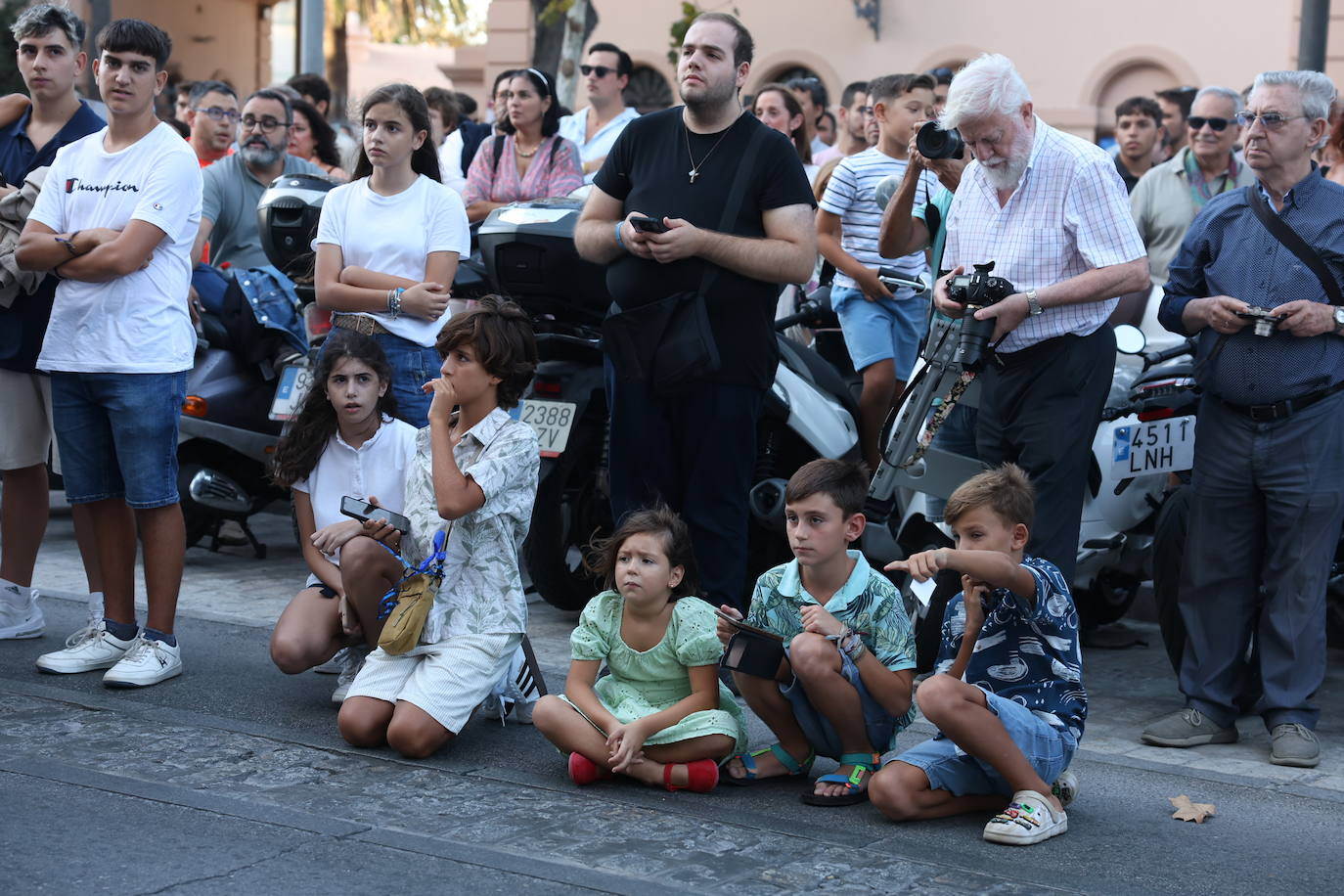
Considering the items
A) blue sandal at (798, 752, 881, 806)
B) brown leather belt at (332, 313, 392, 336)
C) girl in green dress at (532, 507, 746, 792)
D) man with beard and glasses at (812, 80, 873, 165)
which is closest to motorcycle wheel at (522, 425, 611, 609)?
brown leather belt at (332, 313, 392, 336)

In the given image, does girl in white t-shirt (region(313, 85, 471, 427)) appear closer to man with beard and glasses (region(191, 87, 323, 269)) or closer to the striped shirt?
the striped shirt

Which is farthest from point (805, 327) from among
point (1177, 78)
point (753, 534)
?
point (1177, 78)

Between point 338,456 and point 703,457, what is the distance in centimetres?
118

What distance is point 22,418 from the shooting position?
247 inches

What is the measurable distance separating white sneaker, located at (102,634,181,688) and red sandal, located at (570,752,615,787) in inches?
67.3

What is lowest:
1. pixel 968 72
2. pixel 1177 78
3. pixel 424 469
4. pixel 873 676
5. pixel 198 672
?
pixel 198 672

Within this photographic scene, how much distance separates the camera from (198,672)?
19.5 feet

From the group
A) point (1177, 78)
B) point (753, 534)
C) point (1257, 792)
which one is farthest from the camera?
point (1177, 78)

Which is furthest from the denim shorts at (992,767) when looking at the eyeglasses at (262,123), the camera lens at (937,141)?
the eyeglasses at (262,123)

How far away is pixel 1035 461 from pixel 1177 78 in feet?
63.9

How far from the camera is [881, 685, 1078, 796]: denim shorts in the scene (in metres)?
4.44

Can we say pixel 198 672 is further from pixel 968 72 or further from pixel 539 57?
pixel 539 57

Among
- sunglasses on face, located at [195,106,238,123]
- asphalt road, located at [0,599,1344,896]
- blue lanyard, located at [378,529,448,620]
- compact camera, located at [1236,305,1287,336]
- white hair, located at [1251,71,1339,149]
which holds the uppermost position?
sunglasses on face, located at [195,106,238,123]

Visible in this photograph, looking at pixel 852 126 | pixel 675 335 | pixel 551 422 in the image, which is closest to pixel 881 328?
pixel 551 422
